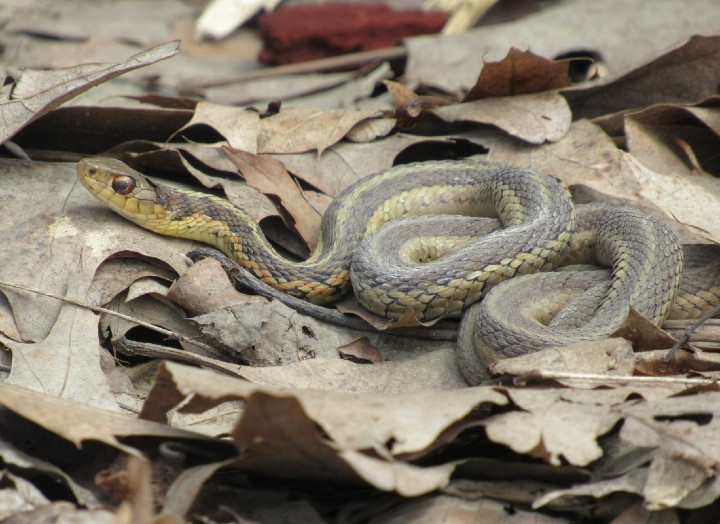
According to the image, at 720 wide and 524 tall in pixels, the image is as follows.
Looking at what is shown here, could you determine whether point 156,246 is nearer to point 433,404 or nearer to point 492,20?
point 433,404

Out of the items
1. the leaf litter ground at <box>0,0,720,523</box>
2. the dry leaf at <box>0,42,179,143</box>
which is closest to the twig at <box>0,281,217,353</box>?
the leaf litter ground at <box>0,0,720,523</box>

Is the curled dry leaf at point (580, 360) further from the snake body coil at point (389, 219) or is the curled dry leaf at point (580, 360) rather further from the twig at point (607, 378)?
the snake body coil at point (389, 219)

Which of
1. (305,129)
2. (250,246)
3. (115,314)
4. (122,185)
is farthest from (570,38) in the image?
(115,314)

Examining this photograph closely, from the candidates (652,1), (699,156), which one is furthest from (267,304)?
(652,1)

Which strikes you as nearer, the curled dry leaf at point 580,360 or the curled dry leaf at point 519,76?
the curled dry leaf at point 580,360

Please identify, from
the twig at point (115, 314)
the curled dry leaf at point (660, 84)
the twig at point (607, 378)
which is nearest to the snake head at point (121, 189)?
the twig at point (115, 314)

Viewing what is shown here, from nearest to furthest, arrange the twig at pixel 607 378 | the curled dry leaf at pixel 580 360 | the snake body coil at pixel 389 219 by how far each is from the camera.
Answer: the twig at pixel 607 378 < the curled dry leaf at pixel 580 360 < the snake body coil at pixel 389 219

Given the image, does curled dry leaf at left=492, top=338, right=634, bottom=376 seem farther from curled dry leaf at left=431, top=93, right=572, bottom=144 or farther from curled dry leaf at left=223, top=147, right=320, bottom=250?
curled dry leaf at left=431, top=93, right=572, bottom=144

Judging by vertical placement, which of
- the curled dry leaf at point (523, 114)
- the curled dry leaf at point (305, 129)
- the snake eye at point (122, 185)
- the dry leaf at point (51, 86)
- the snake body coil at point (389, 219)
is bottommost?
the snake body coil at point (389, 219)
